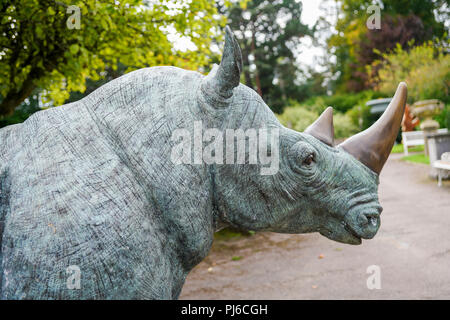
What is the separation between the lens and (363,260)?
6.03 meters

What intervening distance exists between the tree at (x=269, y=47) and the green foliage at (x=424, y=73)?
4.76 m

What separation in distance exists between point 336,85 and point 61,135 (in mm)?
21901

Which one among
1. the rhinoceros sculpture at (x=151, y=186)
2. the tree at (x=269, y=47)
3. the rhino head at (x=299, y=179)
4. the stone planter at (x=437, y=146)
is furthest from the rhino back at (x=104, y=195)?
the tree at (x=269, y=47)

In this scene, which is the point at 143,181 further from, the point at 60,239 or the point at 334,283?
the point at 334,283

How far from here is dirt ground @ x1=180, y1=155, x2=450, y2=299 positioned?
3.73 metres

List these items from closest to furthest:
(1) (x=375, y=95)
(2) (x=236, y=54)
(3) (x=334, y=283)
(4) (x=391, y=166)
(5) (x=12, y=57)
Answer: (2) (x=236, y=54) < (5) (x=12, y=57) < (3) (x=334, y=283) < (4) (x=391, y=166) < (1) (x=375, y=95)

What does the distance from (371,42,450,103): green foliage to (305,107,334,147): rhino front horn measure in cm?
435

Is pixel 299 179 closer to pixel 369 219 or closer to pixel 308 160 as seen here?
pixel 308 160

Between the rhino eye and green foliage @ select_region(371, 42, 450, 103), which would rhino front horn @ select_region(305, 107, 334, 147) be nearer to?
the rhino eye

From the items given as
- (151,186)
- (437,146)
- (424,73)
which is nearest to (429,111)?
(424,73)

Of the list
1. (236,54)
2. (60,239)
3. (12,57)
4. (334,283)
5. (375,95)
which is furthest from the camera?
(375,95)

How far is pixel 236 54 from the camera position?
128 centimetres

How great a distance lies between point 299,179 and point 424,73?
8985 mm
